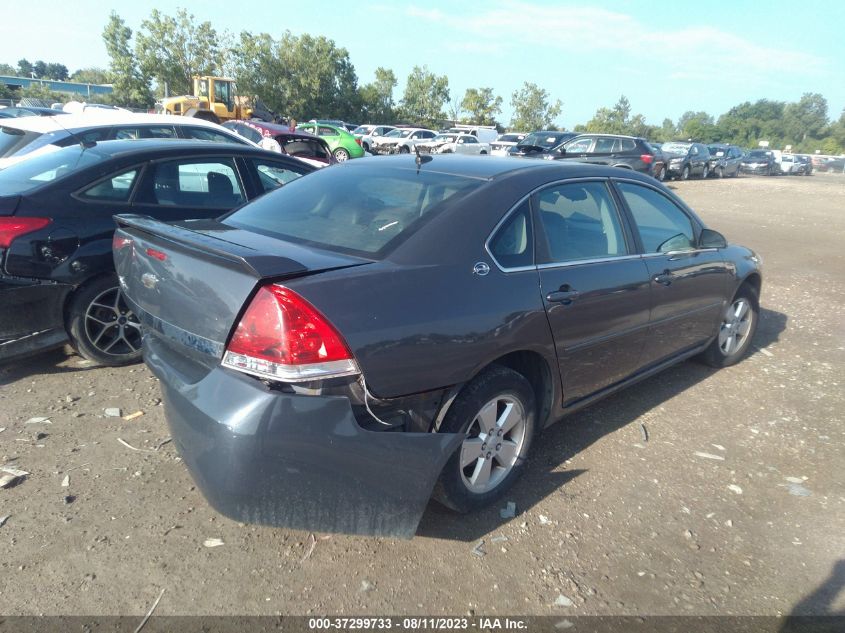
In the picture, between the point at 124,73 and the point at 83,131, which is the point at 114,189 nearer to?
the point at 83,131

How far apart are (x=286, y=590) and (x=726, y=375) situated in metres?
4.09

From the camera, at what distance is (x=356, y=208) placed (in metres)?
3.25

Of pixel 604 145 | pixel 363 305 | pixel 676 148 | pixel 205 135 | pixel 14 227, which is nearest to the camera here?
pixel 363 305

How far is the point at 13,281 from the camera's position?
154 inches

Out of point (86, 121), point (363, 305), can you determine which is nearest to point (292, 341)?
point (363, 305)

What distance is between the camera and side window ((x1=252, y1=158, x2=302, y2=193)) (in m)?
5.43

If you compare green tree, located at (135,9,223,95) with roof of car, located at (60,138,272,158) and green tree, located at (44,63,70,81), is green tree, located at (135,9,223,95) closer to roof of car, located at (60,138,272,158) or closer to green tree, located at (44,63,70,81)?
roof of car, located at (60,138,272,158)

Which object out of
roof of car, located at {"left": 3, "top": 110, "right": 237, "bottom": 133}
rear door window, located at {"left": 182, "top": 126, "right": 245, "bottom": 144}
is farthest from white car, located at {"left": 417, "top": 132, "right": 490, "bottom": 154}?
roof of car, located at {"left": 3, "top": 110, "right": 237, "bottom": 133}

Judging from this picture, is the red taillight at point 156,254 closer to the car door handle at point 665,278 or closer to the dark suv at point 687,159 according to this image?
the car door handle at point 665,278

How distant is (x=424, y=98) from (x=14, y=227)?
72.3 m

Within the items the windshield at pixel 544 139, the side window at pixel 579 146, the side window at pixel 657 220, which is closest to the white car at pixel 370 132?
the windshield at pixel 544 139

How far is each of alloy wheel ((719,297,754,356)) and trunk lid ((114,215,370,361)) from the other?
3713 millimetres

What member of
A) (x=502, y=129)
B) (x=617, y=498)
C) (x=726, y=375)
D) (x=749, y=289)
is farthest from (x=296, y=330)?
(x=502, y=129)

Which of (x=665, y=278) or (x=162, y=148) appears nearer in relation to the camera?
(x=665, y=278)
